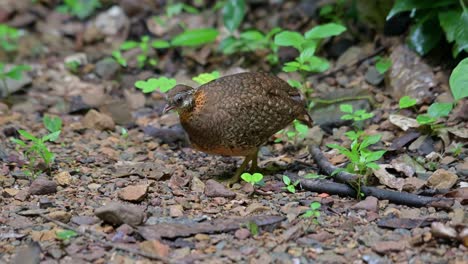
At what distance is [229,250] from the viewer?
4301mm

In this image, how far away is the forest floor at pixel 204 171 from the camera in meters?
4.32

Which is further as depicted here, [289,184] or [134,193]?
[289,184]

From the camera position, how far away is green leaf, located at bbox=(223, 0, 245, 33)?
781 centimetres

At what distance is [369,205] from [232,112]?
1299mm

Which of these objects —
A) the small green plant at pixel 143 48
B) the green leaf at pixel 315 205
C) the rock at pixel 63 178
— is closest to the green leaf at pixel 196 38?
the small green plant at pixel 143 48

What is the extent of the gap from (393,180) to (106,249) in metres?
2.20

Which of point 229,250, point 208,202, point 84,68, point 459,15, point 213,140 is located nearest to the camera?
point 229,250

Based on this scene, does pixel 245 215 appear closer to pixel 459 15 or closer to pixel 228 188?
pixel 228 188

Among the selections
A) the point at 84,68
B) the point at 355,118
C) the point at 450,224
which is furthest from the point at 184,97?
the point at 84,68

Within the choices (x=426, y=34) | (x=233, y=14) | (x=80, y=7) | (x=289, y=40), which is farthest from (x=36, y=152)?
Answer: (x=80, y=7)

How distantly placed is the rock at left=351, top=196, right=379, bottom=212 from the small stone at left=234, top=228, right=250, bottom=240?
85 centimetres

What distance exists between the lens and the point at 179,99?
546 centimetres

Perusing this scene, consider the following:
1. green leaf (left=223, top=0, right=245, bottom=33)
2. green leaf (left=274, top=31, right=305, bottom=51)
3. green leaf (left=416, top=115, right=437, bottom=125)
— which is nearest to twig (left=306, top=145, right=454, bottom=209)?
green leaf (left=416, top=115, right=437, bottom=125)

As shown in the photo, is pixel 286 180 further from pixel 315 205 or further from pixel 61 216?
pixel 61 216
